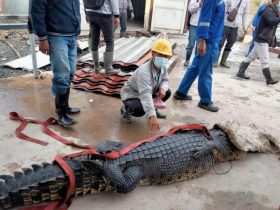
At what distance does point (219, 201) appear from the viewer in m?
2.53

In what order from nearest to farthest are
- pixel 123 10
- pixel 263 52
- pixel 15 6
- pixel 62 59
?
pixel 62 59 < pixel 263 52 < pixel 15 6 < pixel 123 10

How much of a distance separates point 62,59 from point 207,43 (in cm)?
197

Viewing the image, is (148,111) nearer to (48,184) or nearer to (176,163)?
(176,163)

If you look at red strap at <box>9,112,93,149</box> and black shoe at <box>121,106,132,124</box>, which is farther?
black shoe at <box>121,106,132,124</box>

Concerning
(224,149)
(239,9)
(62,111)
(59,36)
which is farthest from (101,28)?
(239,9)

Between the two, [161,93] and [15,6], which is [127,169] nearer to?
[161,93]

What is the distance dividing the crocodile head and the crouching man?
63cm

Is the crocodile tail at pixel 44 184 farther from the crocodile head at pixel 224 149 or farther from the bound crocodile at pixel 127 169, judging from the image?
the crocodile head at pixel 224 149

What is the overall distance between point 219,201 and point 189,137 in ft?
2.18

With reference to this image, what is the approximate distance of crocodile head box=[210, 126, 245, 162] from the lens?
3.00 m

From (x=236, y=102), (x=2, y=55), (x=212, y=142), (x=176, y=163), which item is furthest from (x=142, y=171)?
(x=2, y=55)

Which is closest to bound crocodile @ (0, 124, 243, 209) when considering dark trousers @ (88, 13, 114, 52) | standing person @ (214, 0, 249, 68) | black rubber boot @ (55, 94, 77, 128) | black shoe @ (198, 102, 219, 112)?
black rubber boot @ (55, 94, 77, 128)

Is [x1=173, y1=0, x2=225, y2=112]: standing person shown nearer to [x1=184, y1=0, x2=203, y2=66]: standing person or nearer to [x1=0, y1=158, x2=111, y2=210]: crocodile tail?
[x1=184, y1=0, x2=203, y2=66]: standing person

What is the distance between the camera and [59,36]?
10.2ft
